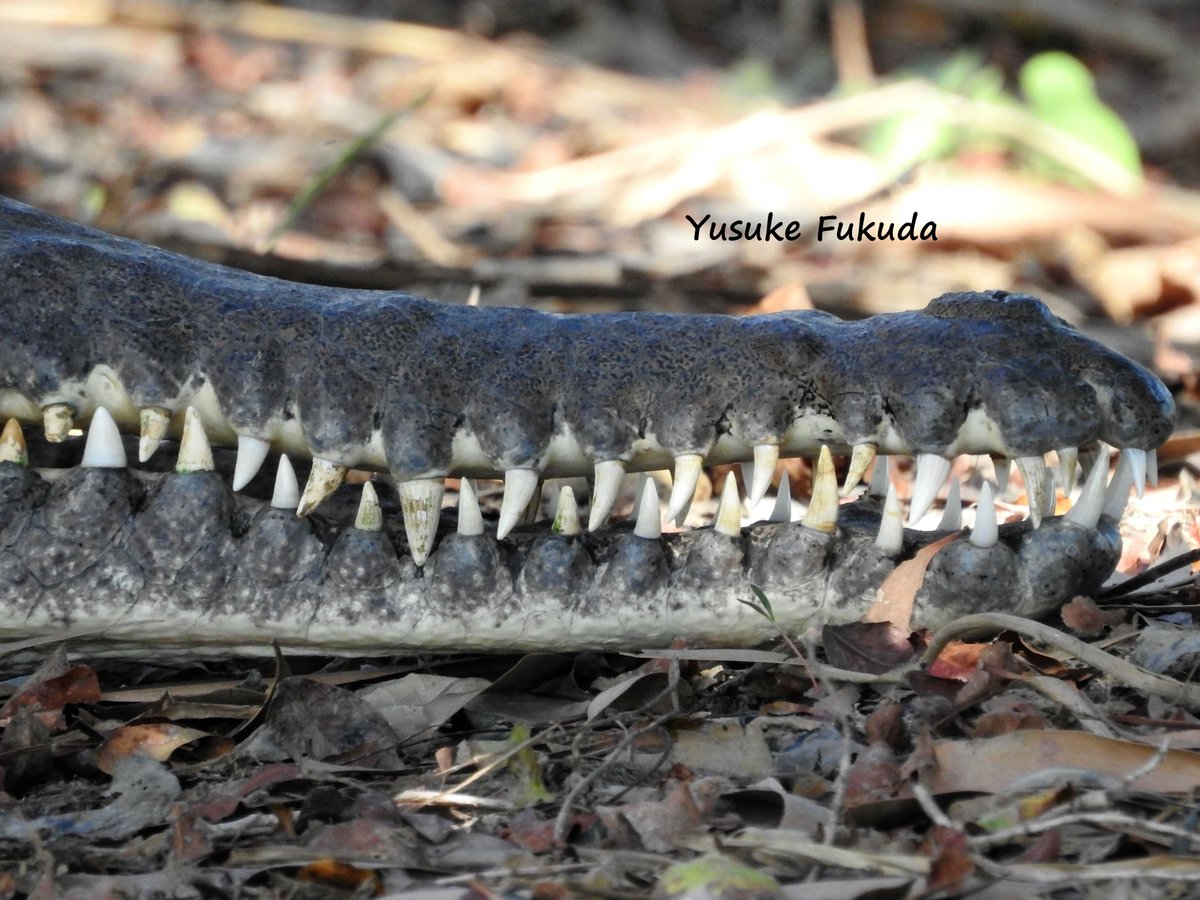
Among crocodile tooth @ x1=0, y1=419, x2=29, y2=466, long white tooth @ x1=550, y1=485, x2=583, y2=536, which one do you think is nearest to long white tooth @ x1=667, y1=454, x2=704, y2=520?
long white tooth @ x1=550, y1=485, x2=583, y2=536

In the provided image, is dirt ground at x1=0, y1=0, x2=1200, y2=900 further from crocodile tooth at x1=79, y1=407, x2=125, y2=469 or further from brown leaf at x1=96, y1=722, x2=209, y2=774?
crocodile tooth at x1=79, y1=407, x2=125, y2=469

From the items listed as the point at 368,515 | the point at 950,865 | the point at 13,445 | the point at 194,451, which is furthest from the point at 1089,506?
the point at 13,445

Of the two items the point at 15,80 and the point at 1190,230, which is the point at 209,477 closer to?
the point at 1190,230

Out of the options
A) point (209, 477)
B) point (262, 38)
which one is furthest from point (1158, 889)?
point (262, 38)

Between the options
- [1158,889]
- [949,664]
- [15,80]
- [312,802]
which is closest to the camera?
[1158,889]

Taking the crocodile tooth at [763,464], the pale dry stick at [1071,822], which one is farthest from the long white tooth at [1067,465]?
the pale dry stick at [1071,822]

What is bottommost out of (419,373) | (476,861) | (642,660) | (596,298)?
(476,861)
